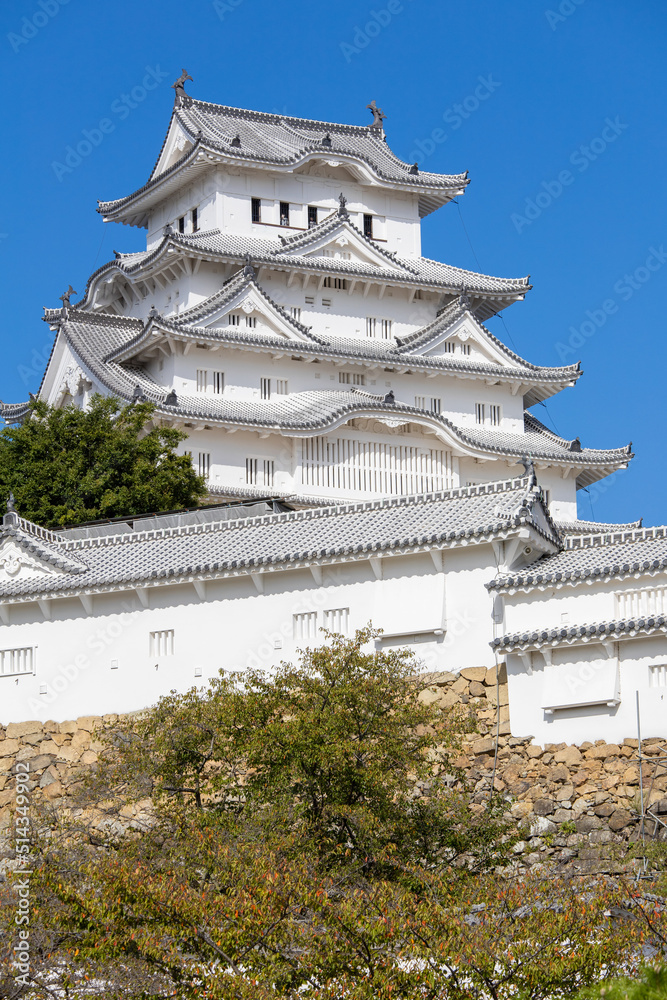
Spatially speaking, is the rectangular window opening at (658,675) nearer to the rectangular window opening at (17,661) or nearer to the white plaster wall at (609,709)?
the white plaster wall at (609,709)

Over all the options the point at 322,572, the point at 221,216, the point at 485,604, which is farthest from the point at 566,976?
the point at 221,216

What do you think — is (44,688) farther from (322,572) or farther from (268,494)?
(268,494)

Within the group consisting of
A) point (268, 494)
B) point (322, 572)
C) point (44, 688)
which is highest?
point (268, 494)

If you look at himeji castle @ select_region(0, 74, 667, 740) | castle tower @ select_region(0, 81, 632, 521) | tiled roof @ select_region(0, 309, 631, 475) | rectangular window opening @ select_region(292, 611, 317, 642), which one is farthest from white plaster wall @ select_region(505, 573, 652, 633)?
tiled roof @ select_region(0, 309, 631, 475)

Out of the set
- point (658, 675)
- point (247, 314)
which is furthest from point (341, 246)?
point (658, 675)

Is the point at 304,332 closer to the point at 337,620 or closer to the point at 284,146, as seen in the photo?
the point at 284,146

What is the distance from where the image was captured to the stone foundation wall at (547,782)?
21.3m

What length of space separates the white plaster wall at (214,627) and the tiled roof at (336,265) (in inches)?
832

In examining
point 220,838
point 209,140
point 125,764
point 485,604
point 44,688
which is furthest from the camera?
point 209,140

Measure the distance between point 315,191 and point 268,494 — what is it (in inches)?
516

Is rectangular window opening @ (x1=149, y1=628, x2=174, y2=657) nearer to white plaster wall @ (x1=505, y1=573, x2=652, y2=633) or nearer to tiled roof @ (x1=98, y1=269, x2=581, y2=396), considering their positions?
white plaster wall @ (x1=505, y1=573, x2=652, y2=633)

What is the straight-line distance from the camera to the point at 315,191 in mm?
49688

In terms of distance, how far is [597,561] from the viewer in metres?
23.7

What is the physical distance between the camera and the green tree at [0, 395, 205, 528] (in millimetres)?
34156
